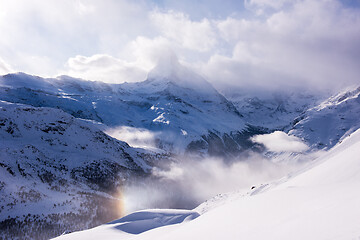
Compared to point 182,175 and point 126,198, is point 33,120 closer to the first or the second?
point 126,198

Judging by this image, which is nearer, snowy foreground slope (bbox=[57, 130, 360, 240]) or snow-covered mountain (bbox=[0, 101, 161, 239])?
snowy foreground slope (bbox=[57, 130, 360, 240])

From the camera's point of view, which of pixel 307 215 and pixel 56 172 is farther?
pixel 56 172

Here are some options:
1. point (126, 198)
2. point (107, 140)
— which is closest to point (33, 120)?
point (107, 140)

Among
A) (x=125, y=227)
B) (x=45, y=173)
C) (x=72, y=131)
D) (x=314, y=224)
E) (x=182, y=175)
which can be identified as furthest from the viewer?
(x=182, y=175)

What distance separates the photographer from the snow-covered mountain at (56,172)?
62569 mm

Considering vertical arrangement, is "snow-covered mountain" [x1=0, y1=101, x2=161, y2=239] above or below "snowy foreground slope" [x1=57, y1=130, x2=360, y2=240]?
above

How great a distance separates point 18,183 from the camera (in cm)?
7594

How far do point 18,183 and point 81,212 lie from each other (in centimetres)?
2408

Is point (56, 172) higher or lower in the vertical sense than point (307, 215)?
higher

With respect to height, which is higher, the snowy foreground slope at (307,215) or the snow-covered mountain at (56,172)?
the snow-covered mountain at (56,172)

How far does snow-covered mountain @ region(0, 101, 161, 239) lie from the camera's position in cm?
6257

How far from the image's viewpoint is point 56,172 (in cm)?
10025

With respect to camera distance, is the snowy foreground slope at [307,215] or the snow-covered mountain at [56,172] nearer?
the snowy foreground slope at [307,215]

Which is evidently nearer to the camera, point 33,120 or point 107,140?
point 33,120
